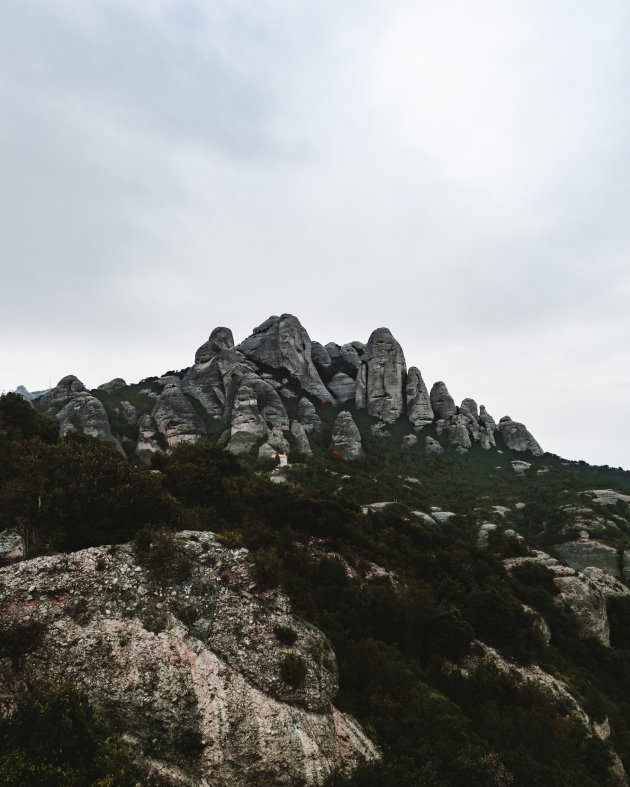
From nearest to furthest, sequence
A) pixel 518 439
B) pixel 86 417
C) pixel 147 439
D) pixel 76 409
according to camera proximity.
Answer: pixel 86 417, pixel 76 409, pixel 147 439, pixel 518 439

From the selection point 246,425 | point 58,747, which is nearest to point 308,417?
point 246,425

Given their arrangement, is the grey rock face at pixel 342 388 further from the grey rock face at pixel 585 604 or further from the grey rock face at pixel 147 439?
the grey rock face at pixel 585 604

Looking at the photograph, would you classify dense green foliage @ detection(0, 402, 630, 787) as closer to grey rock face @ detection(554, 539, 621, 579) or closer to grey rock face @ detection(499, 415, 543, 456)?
grey rock face @ detection(554, 539, 621, 579)

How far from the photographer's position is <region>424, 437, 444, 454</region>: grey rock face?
105m

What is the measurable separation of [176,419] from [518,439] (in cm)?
9287

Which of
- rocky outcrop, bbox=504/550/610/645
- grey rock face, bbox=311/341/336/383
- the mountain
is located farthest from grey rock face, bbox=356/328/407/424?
rocky outcrop, bbox=504/550/610/645

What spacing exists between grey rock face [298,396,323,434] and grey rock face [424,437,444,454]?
26.9 metres

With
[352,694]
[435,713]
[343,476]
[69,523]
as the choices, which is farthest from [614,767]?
[343,476]

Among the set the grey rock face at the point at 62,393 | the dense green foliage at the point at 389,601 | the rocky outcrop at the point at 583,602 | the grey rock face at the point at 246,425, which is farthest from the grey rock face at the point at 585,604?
the grey rock face at the point at 62,393

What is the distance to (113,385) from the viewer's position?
116312mm

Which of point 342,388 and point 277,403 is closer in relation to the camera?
point 277,403

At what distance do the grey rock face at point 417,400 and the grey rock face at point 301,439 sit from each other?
123 feet

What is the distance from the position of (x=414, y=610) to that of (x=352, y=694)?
7191 mm

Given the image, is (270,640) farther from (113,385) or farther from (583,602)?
(113,385)
